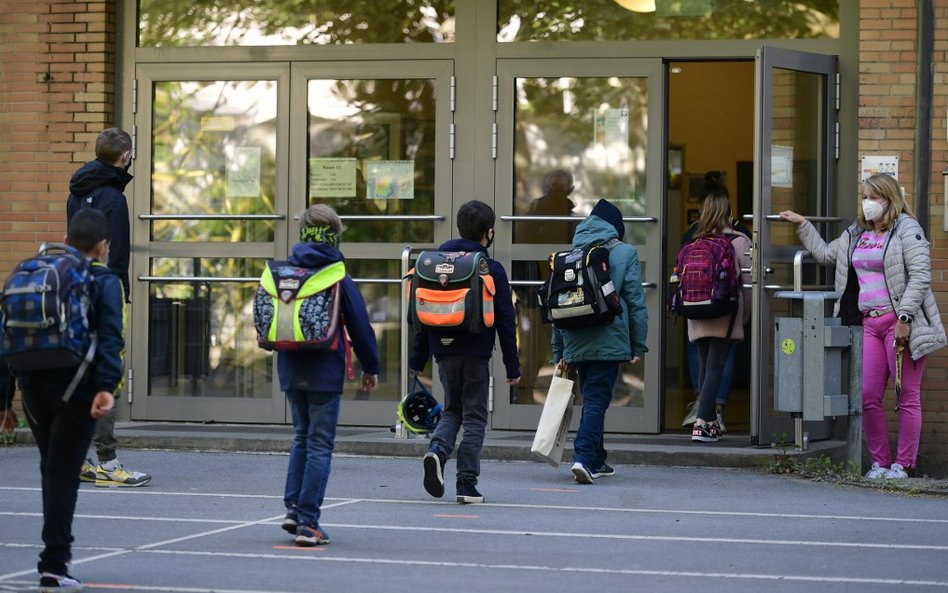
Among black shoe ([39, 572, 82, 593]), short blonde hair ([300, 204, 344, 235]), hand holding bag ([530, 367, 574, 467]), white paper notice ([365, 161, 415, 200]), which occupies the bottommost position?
black shoe ([39, 572, 82, 593])

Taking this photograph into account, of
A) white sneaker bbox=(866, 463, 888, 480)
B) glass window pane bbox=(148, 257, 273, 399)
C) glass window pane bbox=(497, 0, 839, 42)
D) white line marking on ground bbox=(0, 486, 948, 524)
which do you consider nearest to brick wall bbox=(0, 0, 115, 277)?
glass window pane bbox=(148, 257, 273, 399)

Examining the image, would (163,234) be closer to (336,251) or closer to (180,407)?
(180,407)

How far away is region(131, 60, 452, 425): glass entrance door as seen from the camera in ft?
41.1

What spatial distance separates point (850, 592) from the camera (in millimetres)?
6688

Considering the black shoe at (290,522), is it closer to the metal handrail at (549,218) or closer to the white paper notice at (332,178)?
the metal handrail at (549,218)

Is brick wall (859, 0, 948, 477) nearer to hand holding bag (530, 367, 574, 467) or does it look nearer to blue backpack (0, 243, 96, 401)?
hand holding bag (530, 367, 574, 467)

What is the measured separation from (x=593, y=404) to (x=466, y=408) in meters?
1.28

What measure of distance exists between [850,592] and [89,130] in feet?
26.7

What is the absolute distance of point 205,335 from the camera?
1293 centimetres

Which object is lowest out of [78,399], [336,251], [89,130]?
[78,399]

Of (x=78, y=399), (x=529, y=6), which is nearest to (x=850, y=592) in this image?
(x=78, y=399)

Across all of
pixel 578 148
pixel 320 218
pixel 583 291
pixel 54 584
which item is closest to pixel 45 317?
pixel 54 584

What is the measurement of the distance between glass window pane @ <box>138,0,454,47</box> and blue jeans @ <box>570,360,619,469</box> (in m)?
3.48

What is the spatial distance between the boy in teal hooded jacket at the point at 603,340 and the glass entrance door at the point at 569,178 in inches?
75.3
